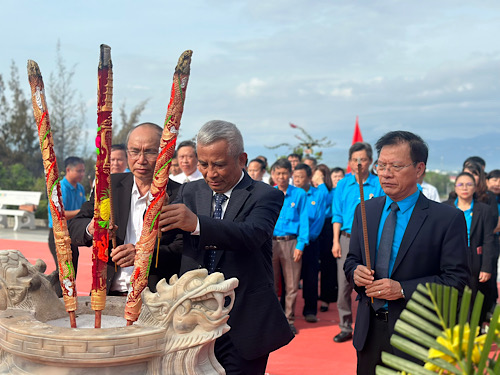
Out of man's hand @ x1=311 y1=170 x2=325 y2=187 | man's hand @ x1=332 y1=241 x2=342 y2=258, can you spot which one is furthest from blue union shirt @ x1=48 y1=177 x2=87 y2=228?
man's hand @ x1=311 y1=170 x2=325 y2=187

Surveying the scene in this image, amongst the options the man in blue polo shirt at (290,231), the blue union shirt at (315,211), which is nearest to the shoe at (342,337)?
the man in blue polo shirt at (290,231)

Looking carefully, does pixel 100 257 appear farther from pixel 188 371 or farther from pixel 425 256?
pixel 425 256

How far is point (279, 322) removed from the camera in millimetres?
2266

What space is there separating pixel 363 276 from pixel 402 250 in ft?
0.65

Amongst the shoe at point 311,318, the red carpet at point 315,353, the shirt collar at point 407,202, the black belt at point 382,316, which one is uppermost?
the shirt collar at point 407,202

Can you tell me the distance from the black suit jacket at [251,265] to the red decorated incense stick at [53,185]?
493 millimetres

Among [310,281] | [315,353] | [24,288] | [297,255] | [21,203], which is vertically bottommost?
[315,353]

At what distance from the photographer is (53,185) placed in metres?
1.82

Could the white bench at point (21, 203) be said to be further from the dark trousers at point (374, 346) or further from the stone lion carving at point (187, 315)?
the stone lion carving at point (187, 315)

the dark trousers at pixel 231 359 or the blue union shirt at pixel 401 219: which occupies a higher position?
the blue union shirt at pixel 401 219

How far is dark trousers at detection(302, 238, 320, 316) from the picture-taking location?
5816mm

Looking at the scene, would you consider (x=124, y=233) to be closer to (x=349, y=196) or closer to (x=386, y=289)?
(x=386, y=289)

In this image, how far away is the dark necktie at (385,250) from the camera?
2426mm

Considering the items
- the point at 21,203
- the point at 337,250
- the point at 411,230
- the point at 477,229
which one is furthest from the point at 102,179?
the point at 21,203
